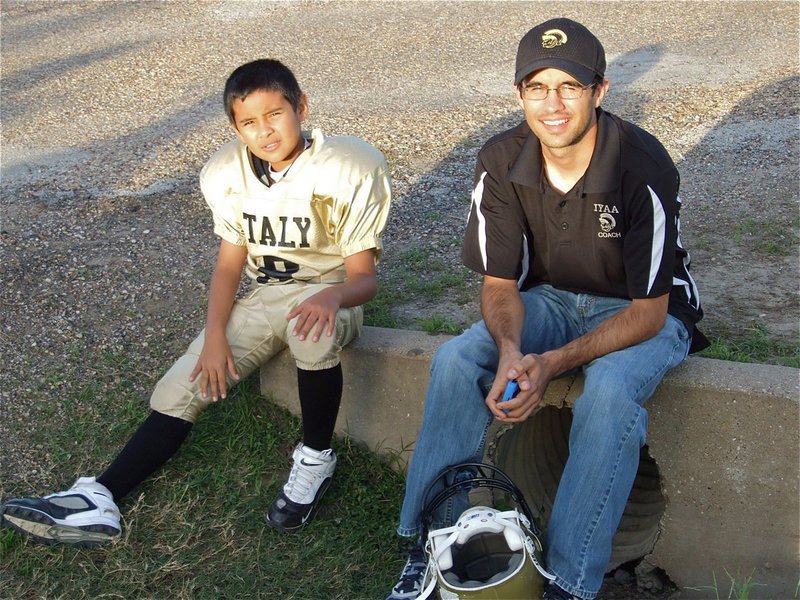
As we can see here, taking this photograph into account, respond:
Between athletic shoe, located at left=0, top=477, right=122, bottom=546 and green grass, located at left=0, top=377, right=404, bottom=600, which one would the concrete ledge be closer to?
green grass, located at left=0, top=377, right=404, bottom=600

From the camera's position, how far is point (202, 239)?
5.07m

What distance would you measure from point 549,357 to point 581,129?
71cm

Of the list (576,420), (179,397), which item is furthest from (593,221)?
(179,397)

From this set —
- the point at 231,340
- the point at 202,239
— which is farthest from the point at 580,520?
the point at 202,239

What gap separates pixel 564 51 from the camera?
296cm

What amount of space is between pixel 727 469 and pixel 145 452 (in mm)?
2032

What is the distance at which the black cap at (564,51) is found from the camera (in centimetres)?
296

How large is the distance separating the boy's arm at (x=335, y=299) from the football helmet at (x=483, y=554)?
0.73m

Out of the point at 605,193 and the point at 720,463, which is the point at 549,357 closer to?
the point at 605,193

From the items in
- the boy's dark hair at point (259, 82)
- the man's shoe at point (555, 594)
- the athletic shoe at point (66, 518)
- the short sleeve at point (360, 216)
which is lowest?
the athletic shoe at point (66, 518)

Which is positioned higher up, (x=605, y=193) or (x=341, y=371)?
(x=605, y=193)

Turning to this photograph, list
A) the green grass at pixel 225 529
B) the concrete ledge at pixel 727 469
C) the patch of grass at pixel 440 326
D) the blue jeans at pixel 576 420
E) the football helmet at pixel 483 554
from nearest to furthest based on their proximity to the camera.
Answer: the football helmet at pixel 483 554 → the blue jeans at pixel 576 420 → the concrete ledge at pixel 727 469 → the green grass at pixel 225 529 → the patch of grass at pixel 440 326

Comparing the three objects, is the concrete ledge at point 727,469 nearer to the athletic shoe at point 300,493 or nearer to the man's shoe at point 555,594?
the athletic shoe at point 300,493

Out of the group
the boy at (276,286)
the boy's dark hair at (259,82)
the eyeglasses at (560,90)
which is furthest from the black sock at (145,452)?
the eyeglasses at (560,90)
